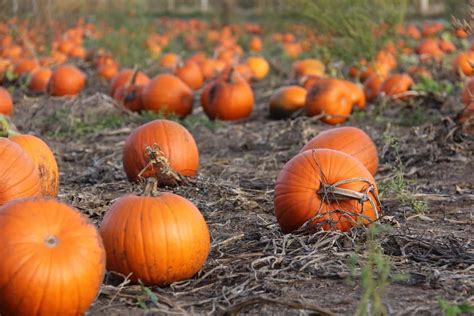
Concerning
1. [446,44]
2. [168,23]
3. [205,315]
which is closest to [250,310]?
[205,315]

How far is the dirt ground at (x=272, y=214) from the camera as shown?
3.32 metres

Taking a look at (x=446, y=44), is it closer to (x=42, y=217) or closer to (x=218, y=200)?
(x=218, y=200)

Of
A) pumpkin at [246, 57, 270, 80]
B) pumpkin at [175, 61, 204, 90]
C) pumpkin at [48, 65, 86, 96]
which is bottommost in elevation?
pumpkin at [246, 57, 270, 80]

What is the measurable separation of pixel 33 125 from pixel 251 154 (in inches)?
106

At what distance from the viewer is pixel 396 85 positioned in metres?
9.24

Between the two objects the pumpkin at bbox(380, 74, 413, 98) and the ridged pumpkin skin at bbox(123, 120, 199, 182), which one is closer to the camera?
the ridged pumpkin skin at bbox(123, 120, 199, 182)

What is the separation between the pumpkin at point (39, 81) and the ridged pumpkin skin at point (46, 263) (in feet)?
27.1

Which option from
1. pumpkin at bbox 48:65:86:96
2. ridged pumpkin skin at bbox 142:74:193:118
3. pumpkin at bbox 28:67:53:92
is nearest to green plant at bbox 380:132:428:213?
ridged pumpkin skin at bbox 142:74:193:118

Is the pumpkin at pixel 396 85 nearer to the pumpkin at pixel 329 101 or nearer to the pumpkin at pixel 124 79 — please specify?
the pumpkin at pixel 329 101

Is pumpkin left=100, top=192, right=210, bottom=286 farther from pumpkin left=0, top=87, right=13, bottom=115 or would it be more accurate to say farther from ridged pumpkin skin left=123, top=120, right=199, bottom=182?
pumpkin left=0, top=87, right=13, bottom=115

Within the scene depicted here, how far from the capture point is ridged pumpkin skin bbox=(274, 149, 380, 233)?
418 cm

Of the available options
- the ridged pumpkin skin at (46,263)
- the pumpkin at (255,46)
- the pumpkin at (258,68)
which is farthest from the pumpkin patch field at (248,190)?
the pumpkin at (255,46)

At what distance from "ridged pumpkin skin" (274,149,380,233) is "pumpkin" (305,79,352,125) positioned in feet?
13.2

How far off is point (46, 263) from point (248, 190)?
275 cm
